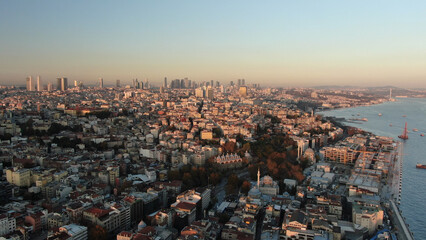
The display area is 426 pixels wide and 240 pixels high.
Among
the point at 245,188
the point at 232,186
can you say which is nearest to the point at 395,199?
the point at 245,188

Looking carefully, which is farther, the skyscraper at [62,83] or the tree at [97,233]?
the skyscraper at [62,83]

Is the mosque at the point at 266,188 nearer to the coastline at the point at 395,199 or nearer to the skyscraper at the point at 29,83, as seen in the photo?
the coastline at the point at 395,199

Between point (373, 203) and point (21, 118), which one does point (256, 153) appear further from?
point (21, 118)

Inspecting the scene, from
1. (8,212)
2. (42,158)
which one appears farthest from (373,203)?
(42,158)

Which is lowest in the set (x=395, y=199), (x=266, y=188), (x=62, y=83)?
(x=395, y=199)

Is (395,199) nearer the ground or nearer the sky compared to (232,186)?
nearer the ground

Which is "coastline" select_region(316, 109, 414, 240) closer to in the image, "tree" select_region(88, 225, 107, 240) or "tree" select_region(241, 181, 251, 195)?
"tree" select_region(241, 181, 251, 195)

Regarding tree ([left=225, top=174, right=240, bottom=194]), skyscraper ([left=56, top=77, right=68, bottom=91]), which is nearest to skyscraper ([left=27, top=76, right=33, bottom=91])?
skyscraper ([left=56, top=77, right=68, bottom=91])

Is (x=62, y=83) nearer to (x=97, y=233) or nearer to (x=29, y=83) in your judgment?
(x=29, y=83)

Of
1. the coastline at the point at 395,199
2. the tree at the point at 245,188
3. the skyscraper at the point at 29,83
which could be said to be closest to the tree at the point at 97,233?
the tree at the point at 245,188
